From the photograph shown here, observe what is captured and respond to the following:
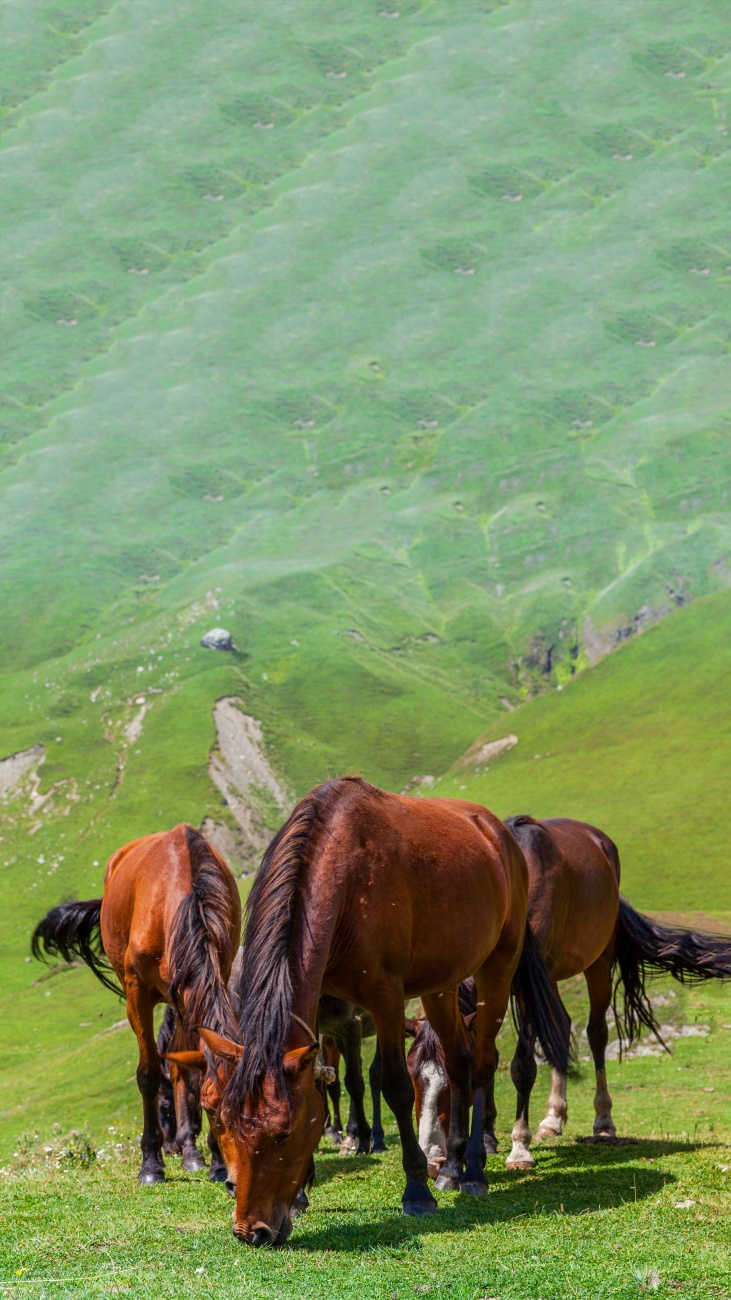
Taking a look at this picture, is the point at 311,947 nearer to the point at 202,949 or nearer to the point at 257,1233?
the point at 257,1233

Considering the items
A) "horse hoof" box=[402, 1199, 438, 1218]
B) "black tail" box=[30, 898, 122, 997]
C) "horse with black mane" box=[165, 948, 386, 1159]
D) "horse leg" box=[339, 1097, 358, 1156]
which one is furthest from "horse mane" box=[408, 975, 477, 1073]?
"black tail" box=[30, 898, 122, 997]

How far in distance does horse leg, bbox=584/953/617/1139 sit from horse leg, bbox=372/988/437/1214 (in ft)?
18.7

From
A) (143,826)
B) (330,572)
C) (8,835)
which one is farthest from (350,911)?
(330,572)

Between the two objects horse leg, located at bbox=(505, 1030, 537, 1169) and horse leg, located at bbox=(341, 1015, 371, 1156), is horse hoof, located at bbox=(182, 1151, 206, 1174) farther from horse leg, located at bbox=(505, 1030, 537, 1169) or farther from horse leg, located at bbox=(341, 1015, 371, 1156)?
horse leg, located at bbox=(505, 1030, 537, 1169)

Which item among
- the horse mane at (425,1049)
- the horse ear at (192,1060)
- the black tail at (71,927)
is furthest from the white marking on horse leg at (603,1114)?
the horse ear at (192,1060)

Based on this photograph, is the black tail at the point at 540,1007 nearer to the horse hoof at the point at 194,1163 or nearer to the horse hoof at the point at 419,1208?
the horse hoof at the point at 419,1208

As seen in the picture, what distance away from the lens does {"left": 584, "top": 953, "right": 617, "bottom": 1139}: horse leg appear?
16.0 m

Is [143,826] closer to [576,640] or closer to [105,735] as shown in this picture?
[105,735]

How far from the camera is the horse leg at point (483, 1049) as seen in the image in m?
11.7

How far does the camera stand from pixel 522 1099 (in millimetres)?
14117

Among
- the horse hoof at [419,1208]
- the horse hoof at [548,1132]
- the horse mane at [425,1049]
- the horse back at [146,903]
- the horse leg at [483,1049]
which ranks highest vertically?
the horse back at [146,903]

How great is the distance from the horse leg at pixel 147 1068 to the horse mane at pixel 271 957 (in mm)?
4099

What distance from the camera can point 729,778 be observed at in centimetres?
7175

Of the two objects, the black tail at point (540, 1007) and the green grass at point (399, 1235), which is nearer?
the green grass at point (399, 1235)
